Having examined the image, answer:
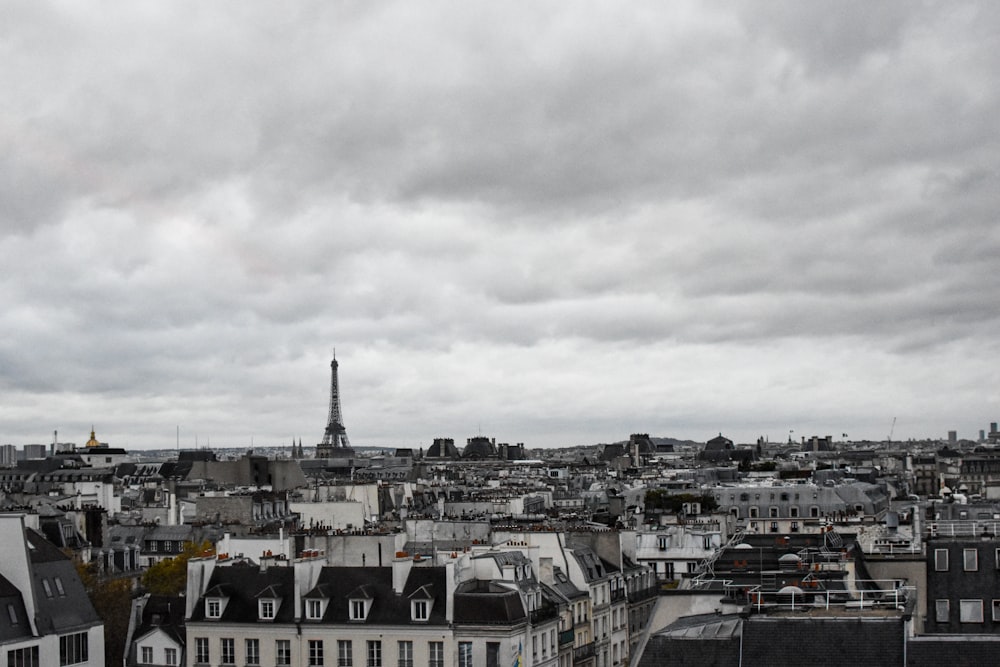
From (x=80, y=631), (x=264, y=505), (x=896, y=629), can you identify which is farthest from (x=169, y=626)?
(x=264, y=505)

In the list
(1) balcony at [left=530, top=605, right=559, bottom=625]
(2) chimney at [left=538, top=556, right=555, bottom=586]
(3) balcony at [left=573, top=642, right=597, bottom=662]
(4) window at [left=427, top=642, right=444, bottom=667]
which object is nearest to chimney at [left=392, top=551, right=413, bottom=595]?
(4) window at [left=427, top=642, right=444, bottom=667]

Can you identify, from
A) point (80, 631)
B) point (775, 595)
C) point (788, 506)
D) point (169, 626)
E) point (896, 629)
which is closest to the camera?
point (896, 629)

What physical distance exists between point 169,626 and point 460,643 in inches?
451

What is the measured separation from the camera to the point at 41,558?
49406 millimetres

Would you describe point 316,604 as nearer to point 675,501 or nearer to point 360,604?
point 360,604

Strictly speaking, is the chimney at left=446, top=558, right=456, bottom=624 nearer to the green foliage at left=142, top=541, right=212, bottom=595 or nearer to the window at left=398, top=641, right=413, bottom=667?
the window at left=398, top=641, right=413, bottom=667

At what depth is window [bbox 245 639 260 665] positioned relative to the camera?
174 feet

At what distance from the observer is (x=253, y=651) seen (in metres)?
53.2

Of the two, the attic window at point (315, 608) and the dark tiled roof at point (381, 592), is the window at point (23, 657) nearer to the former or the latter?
the attic window at point (315, 608)

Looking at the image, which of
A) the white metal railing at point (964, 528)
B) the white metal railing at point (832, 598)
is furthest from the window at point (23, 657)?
the white metal railing at point (964, 528)

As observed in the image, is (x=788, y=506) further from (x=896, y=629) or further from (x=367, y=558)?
(x=896, y=629)

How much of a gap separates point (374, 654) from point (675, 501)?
3155 inches

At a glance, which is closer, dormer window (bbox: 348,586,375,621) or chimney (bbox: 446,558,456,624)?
chimney (bbox: 446,558,456,624)

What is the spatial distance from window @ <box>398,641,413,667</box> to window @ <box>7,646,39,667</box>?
472 inches
